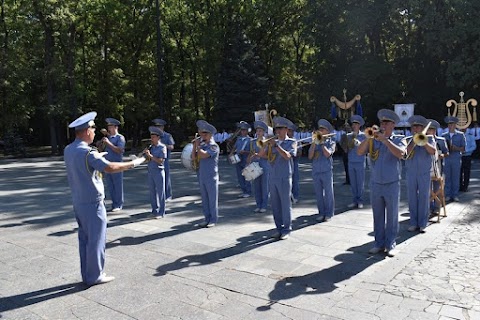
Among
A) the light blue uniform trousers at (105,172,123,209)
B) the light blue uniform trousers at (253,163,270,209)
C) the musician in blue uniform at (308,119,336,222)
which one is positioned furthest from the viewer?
the light blue uniform trousers at (105,172,123,209)

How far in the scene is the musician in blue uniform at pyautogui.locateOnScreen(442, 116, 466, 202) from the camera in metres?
Answer: 11.7

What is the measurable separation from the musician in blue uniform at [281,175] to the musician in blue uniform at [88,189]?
3.01m

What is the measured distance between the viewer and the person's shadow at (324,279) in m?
5.61

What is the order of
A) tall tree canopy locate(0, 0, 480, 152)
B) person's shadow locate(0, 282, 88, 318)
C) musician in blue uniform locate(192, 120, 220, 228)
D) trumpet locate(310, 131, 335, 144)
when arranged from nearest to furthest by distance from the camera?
person's shadow locate(0, 282, 88, 318) → musician in blue uniform locate(192, 120, 220, 228) → trumpet locate(310, 131, 335, 144) → tall tree canopy locate(0, 0, 480, 152)

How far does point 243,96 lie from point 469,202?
2086cm

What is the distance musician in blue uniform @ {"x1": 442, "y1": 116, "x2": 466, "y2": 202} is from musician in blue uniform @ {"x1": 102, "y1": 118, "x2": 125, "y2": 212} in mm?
8359

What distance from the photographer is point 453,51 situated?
2666cm

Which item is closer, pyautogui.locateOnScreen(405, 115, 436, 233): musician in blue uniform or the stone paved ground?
the stone paved ground

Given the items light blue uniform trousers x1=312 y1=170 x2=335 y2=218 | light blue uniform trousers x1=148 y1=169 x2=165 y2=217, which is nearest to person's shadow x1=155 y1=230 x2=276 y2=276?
light blue uniform trousers x1=312 y1=170 x2=335 y2=218

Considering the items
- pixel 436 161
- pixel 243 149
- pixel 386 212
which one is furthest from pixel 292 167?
pixel 243 149

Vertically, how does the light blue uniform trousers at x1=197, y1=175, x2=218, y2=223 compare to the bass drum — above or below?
below

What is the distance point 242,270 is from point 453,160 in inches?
308

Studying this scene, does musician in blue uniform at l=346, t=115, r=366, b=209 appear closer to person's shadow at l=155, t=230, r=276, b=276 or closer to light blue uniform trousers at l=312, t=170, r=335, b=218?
light blue uniform trousers at l=312, t=170, r=335, b=218

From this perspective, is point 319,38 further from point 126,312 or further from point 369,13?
point 126,312
